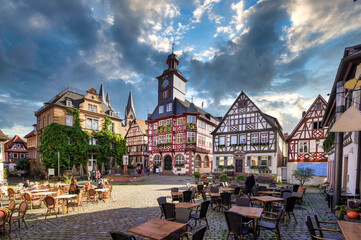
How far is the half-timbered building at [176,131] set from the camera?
104 feet

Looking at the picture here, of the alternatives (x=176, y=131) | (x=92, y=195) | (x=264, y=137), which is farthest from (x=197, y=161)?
(x=92, y=195)

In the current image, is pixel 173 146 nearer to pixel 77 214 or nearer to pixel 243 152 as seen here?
pixel 243 152

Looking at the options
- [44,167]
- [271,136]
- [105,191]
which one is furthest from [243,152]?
[44,167]

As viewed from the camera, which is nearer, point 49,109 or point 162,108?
point 49,109

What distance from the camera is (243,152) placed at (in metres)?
25.8

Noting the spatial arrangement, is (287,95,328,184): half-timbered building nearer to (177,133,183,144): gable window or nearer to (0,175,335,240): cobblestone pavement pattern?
(0,175,335,240): cobblestone pavement pattern

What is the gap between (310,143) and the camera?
74.1 ft

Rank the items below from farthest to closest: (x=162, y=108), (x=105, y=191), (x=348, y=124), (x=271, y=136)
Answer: (x=162, y=108), (x=271, y=136), (x=105, y=191), (x=348, y=124)

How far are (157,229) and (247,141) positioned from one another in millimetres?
23414

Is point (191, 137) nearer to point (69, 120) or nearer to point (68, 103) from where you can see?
point (69, 120)

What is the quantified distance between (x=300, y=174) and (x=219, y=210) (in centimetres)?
1113

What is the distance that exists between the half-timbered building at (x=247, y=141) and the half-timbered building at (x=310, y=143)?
1831mm

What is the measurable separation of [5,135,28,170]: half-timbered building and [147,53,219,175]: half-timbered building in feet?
119

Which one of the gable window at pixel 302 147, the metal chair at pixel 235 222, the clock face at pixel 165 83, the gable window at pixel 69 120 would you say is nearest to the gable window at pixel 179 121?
the clock face at pixel 165 83
